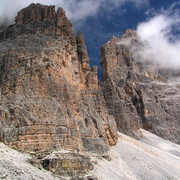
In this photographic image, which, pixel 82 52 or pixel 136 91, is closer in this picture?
pixel 82 52

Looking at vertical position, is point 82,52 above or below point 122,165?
above

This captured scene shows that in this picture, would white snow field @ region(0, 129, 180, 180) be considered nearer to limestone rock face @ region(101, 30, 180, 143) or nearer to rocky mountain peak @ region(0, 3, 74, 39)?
limestone rock face @ region(101, 30, 180, 143)

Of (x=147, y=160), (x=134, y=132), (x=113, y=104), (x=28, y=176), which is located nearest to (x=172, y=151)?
(x=134, y=132)

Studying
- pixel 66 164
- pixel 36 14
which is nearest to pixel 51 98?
pixel 66 164

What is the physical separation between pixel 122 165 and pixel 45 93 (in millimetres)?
16453

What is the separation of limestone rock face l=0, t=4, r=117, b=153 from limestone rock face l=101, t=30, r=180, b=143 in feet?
86.9

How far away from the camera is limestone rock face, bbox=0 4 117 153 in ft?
126

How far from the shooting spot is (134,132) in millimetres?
80312

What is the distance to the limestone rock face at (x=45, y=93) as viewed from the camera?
38.4 metres

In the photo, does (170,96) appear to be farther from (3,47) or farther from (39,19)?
(3,47)

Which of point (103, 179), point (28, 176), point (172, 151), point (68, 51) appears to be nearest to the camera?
point (28, 176)

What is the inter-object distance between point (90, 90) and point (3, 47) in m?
20.4

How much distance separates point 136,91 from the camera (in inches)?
4102

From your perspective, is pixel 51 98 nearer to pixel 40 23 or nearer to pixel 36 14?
pixel 40 23
